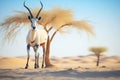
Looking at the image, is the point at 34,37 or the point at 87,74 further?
the point at 34,37

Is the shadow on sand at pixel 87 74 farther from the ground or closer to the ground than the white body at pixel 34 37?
closer to the ground

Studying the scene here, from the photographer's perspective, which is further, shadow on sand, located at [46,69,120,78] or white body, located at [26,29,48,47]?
white body, located at [26,29,48,47]

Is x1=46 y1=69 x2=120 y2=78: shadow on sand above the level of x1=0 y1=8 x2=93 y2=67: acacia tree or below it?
below

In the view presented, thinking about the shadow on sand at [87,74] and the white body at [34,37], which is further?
the white body at [34,37]

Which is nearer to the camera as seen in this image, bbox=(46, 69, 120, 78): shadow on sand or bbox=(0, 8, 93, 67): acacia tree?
bbox=(46, 69, 120, 78): shadow on sand

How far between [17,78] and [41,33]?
4.40 m

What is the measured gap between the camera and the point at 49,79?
922 cm

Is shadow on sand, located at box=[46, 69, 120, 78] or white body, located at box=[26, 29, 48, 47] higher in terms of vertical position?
white body, located at box=[26, 29, 48, 47]

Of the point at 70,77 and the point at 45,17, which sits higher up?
the point at 45,17

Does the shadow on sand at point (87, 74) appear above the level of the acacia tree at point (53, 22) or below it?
below

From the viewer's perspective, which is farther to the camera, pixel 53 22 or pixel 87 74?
pixel 53 22

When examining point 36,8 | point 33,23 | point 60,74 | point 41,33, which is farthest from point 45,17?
point 60,74

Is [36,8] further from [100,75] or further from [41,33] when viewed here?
[100,75]

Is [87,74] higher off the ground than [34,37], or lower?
lower
